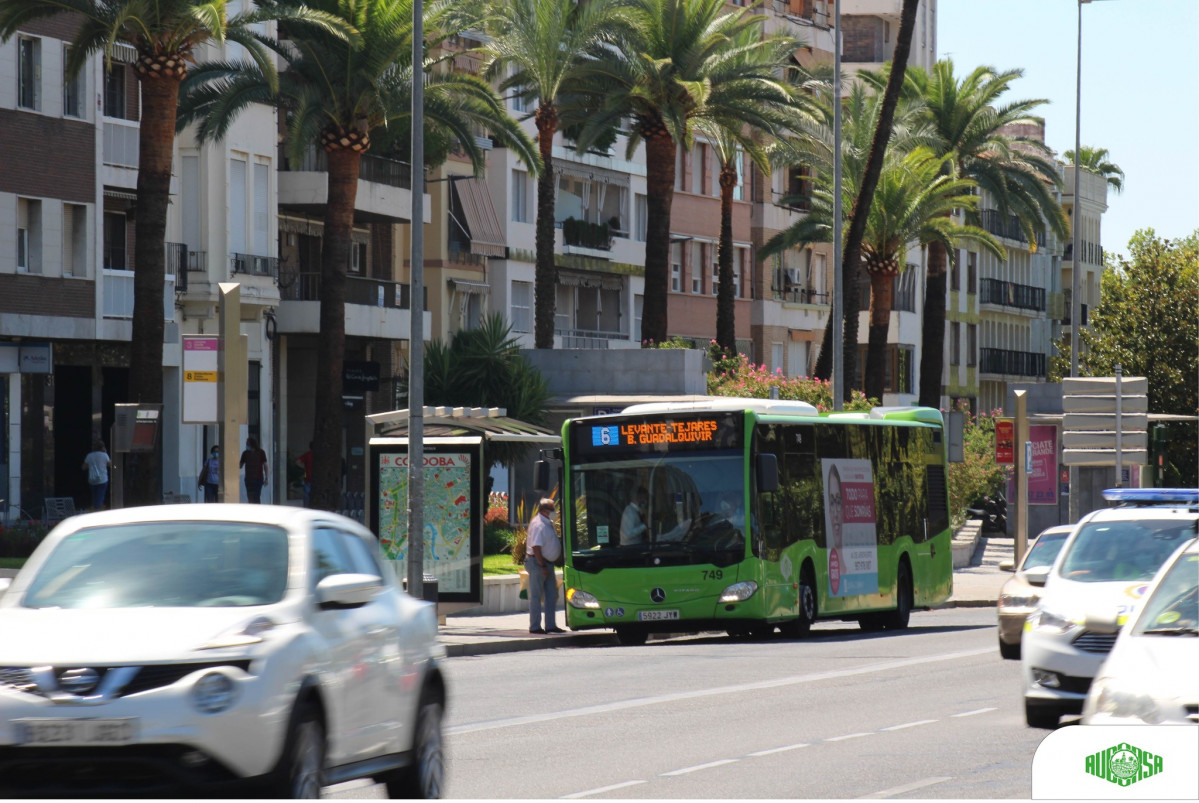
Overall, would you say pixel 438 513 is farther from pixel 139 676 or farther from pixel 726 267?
pixel 726 267

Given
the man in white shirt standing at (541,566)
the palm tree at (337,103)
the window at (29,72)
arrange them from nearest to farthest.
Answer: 1. the man in white shirt standing at (541,566)
2. the palm tree at (337,103)
3. the window at (29,72)

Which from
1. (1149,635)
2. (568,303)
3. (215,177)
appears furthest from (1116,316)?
(1149,635)

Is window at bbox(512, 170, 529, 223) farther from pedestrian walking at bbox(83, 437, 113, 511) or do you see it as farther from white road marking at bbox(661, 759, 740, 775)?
white road marking at bbox(661, 759, 740, 775)

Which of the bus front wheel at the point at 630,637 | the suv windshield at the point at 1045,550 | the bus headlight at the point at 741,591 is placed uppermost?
the suv windshield at the point at 1045,550

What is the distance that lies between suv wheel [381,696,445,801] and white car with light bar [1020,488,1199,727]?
16.9 ft

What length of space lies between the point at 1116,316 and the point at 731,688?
62.7m

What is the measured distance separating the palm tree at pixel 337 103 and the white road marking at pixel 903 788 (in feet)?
96.0

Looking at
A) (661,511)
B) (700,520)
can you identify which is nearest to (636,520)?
(661,511)

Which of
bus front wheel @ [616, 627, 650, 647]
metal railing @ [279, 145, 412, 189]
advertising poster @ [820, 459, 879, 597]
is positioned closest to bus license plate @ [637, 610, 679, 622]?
bus front wheel @ [616, 627, 650, 647]

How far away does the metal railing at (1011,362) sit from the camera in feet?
341

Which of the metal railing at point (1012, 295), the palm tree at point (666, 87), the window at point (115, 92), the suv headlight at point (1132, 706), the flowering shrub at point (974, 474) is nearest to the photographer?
the suv headlight at point (1132, 706)

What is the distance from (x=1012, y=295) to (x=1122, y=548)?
3598 inches

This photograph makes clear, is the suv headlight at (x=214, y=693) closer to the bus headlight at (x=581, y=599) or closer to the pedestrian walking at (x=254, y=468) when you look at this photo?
the bus headlight at (x=581, y=599)

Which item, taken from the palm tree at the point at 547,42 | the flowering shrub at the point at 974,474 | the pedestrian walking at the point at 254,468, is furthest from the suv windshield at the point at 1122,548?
the flowering shrub at the point at 974,474
